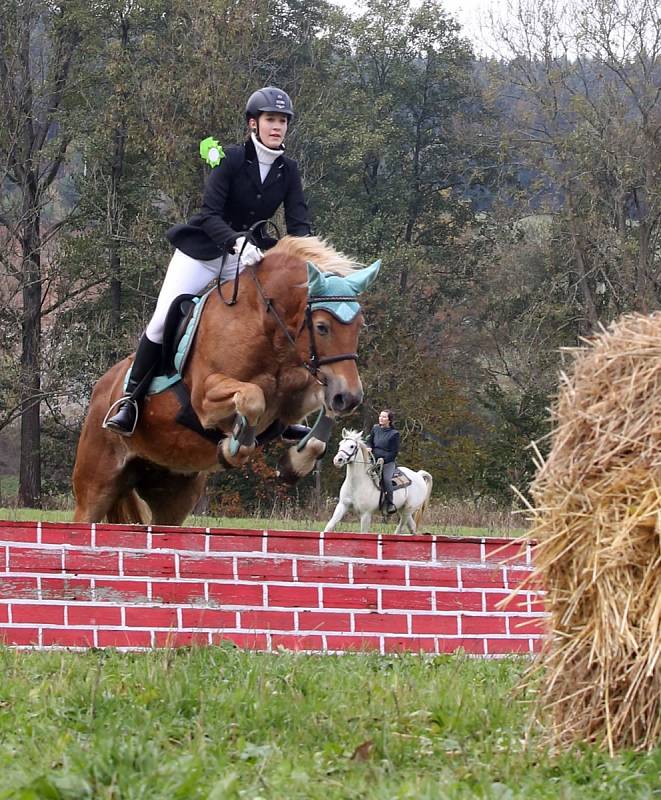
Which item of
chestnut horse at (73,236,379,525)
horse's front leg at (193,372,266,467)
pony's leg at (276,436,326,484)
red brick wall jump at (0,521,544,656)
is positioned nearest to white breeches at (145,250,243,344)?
chestnut horse at (73,236,379,525)

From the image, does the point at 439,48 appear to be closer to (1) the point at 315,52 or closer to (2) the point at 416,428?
(1) the point at 315,52

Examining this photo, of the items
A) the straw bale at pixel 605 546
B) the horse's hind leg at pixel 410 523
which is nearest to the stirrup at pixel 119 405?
the straw bale at pixel 605 546

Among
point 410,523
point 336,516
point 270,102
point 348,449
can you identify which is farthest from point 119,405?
point 410,523

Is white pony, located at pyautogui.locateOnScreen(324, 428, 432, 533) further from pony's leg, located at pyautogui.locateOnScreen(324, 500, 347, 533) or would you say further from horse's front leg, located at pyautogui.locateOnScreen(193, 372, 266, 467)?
horse's front leg, located at pyautogui.locateOnScreen(193, 372, 266, 467)

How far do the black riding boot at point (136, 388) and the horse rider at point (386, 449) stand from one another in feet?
34.8

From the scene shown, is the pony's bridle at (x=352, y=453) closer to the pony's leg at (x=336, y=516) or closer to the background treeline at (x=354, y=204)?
the pony's leg at (x=336, y=516)

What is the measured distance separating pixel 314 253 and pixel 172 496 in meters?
2.43

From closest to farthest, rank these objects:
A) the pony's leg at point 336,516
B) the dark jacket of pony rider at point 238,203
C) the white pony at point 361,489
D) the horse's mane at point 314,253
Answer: the horse's mane at point 314,253
the dark jacket of pony rider at point 238,203
the pony's leg at point 336,516
the white pony at point 361,489

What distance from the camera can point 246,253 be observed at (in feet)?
24.9

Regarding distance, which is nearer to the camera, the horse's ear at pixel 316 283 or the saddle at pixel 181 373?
the horse's ear at pixel 316 283

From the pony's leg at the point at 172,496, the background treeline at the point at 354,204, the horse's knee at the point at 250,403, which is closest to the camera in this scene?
the horse's knee at the point at 250,403

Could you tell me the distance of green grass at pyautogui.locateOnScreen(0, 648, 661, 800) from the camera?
123 inches

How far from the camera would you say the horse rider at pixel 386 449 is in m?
18.6

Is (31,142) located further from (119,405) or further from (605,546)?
(605,546)
